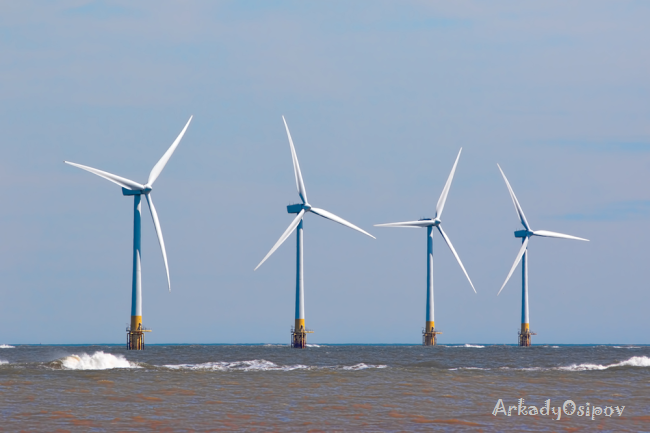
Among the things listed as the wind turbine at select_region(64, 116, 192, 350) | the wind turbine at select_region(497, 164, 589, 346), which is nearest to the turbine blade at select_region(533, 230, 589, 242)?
the wind turbine at select_region(497, 164, 589, 346)

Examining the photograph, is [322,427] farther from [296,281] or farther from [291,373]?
[296,281]

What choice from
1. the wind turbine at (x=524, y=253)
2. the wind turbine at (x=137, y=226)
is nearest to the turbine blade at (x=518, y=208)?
the wind turbine at (x=524, y=253)

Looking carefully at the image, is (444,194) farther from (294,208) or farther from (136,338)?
(136,338)

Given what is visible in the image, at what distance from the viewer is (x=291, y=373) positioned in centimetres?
5528

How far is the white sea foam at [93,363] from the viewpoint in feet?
203

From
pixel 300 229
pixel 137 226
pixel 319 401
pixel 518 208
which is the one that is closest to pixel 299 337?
pixel 300 229

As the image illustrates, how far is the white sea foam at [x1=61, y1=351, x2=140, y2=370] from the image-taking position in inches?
2432

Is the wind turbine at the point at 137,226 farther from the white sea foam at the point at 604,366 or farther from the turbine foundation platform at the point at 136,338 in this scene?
the white sea foam at the point at 604,366

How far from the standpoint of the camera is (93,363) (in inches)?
2518

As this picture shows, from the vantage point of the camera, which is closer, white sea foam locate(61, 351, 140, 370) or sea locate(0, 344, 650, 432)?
sea locate(0, 344, 650, 432)

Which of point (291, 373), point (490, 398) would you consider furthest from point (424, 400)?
point (291, 373)

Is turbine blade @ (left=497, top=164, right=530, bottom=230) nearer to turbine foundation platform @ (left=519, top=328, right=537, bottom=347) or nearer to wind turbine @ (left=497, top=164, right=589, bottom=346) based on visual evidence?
wind turbine @ (left=497, top=164, right=589, bottom=346)

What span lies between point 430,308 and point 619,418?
437ft

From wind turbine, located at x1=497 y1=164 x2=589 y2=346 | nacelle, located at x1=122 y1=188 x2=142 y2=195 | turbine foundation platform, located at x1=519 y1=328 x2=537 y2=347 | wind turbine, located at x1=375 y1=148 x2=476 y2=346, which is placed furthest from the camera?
turbine foundation platform, located at x1=519 y1=328 x2=537 y2=347
